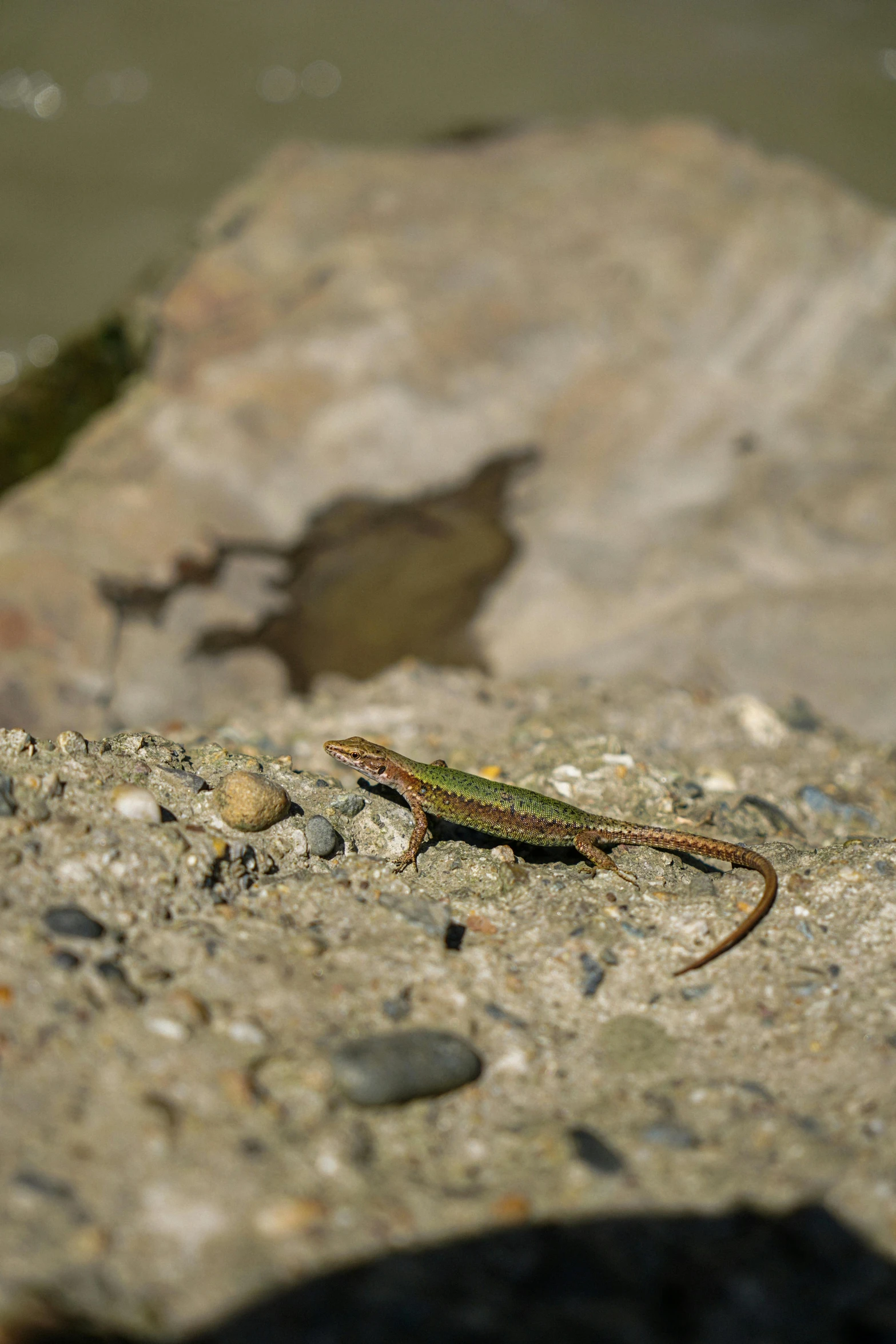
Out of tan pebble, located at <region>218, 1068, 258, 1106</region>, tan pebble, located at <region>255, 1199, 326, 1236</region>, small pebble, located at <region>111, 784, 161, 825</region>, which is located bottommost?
tan pebble, located at <region>255, 1199, 326, 1236</region>

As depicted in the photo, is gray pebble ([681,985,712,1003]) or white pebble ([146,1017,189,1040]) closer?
white pebble ([146,1017,189,1040])

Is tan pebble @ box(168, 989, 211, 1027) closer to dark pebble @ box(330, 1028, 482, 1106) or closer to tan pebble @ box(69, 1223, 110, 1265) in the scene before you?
dark pebble @ box(330, 1028, 482, 1106)

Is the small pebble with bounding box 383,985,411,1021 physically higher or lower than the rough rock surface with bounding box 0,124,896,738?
lower

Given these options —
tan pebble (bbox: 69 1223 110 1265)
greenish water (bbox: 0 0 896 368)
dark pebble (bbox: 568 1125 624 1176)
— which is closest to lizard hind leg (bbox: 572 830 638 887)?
dark pebble (bbox: 568 1125 624 1176)

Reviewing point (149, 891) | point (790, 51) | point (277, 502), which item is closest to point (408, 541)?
point (277, 502)

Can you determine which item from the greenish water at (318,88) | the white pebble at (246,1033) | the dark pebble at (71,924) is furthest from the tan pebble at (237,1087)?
the greenish water at (318,88)

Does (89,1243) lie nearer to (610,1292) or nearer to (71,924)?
(71,924)

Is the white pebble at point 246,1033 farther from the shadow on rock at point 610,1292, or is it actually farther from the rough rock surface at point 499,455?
the rough rock surface at point 499,455

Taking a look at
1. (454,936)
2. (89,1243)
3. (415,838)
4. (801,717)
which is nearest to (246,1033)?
(89,1243)
